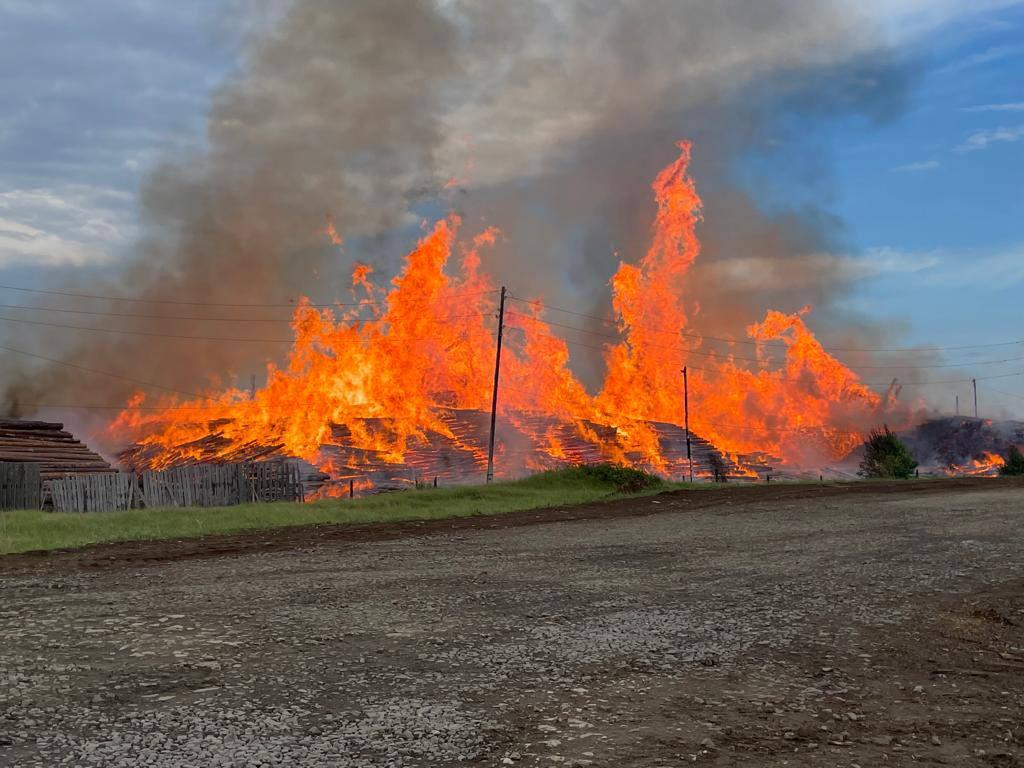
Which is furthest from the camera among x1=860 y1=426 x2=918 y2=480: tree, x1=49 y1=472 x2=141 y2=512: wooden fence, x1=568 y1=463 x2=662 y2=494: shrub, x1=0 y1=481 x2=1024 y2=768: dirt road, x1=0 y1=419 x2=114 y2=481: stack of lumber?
x1=860 y1=426 x2=918 y2=480: tree

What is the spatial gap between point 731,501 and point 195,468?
58.3 feet

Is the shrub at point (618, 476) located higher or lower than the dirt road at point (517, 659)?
higher

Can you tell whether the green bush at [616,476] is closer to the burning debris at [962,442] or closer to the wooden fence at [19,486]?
the wooden fence at [19,486]

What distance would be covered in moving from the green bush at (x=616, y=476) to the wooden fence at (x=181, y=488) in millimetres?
10886

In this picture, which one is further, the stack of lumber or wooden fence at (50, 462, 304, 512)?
the stack of lumber

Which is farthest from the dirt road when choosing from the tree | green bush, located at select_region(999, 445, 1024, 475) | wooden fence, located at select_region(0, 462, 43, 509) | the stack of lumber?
green bush, located at select_region(999, 445, 1024, 475)

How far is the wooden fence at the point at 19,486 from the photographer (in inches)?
1015

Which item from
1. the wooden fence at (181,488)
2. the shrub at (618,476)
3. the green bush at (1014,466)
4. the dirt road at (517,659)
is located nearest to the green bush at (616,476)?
the shrub at (618,476)

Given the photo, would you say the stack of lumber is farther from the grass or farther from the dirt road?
the dirt road

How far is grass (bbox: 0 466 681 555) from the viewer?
17.8 metres

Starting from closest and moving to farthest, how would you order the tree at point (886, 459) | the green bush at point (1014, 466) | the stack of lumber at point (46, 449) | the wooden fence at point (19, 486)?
the wooden fence at point (19, 486)
the stack of lumber at point (46, 449)
the tree at point (886, 459)
the green bush at point (1014, 466)

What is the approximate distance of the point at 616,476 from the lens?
33250mm

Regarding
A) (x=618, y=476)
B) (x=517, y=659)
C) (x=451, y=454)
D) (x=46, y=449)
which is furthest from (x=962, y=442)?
(x=517, y=659)

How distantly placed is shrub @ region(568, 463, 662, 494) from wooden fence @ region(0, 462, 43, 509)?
18838mm
